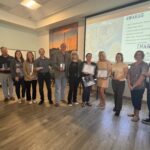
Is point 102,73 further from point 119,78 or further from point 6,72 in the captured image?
point 6,72

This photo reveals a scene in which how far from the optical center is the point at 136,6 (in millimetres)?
4223

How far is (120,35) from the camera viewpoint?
462cm

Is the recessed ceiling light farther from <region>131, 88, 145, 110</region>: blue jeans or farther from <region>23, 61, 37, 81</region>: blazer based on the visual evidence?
<region>131, 88, 145, 110</region>: blue jeans

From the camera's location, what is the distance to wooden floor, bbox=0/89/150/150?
2085 millimetres

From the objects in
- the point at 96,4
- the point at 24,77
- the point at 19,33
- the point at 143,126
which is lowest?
the point at 143,126

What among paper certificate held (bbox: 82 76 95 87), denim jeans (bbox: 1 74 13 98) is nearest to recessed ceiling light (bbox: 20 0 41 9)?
denim jeans (bbox: 1 74 13 98)

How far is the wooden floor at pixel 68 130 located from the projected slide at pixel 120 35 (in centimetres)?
190

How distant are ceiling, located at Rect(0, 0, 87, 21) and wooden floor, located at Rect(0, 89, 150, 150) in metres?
3.80

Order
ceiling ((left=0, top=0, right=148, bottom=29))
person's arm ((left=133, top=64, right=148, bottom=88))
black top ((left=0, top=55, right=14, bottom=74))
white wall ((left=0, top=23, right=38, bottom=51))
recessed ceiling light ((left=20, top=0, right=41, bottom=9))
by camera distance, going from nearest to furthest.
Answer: person's arm ((left=133, top=64, right=148, bottom=88)) < black top ((left=0, top=55, right=14, bottom=74)) < ceiling ((left=0, top=0, right=148, bottom=29)) < recessed ceiling light ((left=20, top=0, right=41, bottom=9)) < white wall ((left=0, top=23, right=38, bottom=51))

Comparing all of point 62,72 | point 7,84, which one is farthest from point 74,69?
point 7,84

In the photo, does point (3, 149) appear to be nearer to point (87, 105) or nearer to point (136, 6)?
point (87, 105)

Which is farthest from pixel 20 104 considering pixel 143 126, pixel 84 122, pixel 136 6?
pixel 136 6

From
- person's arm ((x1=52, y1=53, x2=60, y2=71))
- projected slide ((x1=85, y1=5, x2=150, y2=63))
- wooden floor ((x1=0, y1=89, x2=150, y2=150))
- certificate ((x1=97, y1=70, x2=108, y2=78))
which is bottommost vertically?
wooden floor ((x1=0, y1=89, x2=150, y2=150))

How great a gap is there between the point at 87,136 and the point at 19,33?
6.57 metres
